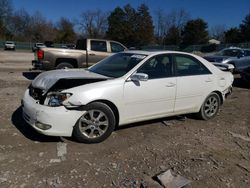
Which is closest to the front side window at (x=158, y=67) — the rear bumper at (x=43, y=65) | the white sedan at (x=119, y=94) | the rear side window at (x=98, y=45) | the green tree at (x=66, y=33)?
the white sedan at (x=119, y=94)

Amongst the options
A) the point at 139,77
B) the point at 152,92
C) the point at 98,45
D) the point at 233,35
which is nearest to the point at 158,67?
the point at 152,92

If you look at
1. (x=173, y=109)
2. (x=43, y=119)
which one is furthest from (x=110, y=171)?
(x=173, y=109)

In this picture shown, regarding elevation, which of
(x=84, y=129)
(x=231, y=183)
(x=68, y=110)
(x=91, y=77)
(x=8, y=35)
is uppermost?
(x=8, y=35)

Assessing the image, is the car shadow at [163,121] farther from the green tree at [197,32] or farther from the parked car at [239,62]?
the green tree at [197,32]

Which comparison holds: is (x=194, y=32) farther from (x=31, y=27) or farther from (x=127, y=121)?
(x=127, y=121)

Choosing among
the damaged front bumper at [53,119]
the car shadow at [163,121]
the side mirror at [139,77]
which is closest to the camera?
the damaged front bumper at [53,119]

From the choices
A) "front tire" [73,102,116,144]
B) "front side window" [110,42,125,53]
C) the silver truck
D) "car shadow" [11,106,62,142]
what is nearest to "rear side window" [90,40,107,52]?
the silver truck

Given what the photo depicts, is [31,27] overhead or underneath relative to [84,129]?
overhead

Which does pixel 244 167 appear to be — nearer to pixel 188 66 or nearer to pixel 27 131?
pixel 188 66

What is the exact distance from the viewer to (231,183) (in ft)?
11.4

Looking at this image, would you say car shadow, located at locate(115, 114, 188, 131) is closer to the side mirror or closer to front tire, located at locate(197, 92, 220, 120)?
front tire, located at locate(197, 92, 220, 120)

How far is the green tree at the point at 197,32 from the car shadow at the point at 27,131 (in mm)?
64697

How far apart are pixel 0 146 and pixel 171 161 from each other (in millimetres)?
2607

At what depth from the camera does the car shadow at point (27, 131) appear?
4.50m
